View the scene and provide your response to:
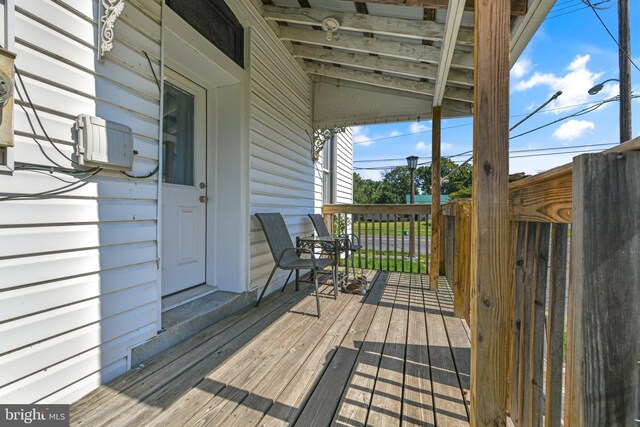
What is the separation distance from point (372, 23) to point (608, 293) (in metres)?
3.05

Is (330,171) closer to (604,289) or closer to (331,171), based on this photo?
(331,171)

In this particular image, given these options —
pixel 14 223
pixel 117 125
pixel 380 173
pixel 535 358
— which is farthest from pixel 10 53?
pixel 380 173

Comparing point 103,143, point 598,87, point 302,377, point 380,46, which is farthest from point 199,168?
point 598,87

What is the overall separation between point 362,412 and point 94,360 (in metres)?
1.41

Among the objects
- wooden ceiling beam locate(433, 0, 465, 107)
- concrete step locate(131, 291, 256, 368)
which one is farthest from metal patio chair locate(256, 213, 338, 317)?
wooden ceiling beam locate(433, 0, 465, 107)

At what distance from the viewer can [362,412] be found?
1.45 metres

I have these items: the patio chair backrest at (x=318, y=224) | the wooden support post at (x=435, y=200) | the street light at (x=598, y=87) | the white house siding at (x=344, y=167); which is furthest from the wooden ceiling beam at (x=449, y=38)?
the street light at (x=598, y=87)

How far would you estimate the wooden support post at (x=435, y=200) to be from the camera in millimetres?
3693

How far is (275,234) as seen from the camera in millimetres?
3186

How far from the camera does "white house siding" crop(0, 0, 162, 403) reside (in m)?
1.31

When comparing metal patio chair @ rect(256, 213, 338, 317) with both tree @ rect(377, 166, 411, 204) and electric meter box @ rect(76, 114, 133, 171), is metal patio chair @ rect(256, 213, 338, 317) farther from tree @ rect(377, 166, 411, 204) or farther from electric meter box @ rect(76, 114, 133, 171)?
tree @ rect(377, 166, 411, 204)

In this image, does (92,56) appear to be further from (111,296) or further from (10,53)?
(111,296)

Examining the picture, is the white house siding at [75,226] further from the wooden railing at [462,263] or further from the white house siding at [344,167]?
the white house siding at [344,167]

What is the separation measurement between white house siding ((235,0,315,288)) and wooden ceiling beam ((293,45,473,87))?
28cm
